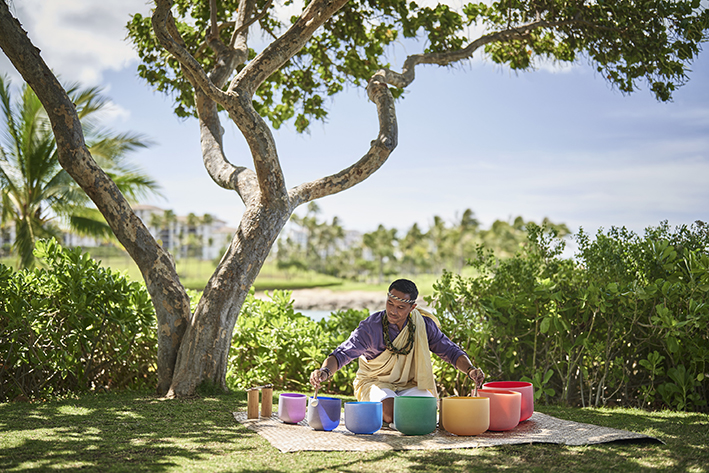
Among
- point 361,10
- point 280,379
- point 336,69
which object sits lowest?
point 280,379

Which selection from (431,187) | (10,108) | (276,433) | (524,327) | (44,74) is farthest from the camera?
(431,187)

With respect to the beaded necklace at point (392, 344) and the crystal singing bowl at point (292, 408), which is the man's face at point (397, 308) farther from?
the crystal singing bowl at point (292, 408)

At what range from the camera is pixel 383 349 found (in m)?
3.61

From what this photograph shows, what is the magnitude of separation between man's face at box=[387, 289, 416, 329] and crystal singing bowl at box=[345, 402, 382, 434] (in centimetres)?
57

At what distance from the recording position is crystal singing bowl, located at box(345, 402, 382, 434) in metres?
3.12

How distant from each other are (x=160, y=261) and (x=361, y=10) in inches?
163

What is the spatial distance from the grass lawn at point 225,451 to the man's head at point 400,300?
0.90 metres

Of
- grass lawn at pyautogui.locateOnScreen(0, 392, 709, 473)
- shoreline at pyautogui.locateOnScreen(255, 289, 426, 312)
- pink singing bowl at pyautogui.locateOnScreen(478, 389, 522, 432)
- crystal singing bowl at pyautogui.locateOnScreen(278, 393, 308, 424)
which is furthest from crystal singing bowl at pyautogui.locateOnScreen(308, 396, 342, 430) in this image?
shoreline at pyautogui.locateOnScreen(255, 289, 426, 312)

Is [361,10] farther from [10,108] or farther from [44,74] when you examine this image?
[10,108]

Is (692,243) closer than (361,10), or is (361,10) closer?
(692,243)

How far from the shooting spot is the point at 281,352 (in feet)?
17.7

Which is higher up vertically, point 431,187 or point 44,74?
point 431,187

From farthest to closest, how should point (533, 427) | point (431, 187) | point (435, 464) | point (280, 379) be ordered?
point (431, 187), point (280, 379), point (533, 427), point (435, 464)

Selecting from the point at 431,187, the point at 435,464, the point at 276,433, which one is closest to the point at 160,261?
the point at 276,433
